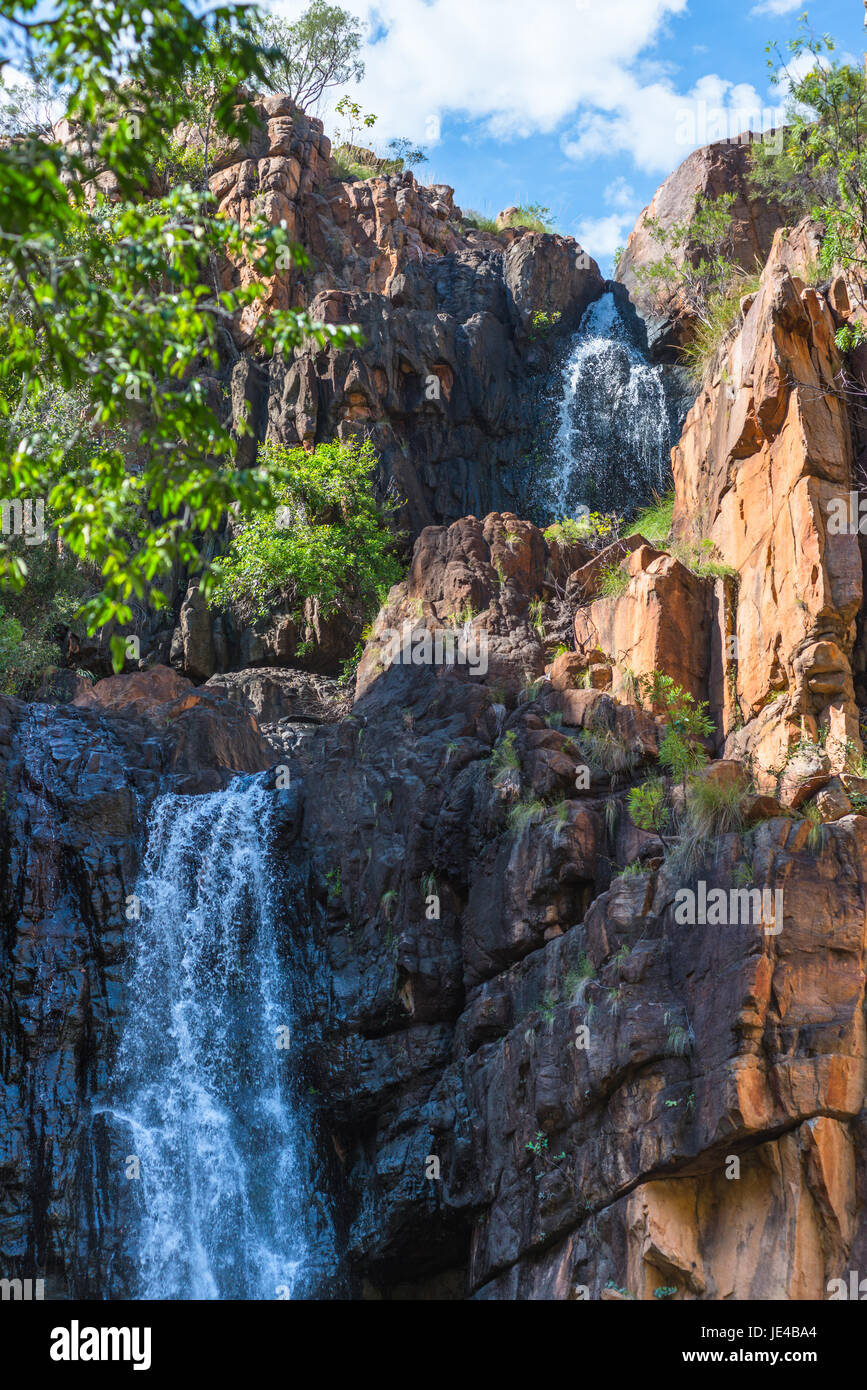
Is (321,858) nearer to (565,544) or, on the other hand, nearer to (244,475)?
(565,544)

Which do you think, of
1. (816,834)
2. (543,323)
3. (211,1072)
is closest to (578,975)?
(816,834)

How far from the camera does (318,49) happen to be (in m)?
47.6

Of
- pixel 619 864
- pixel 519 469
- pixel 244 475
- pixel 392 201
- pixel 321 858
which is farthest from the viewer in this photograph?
pixel 392 201

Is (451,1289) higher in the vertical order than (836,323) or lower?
lower

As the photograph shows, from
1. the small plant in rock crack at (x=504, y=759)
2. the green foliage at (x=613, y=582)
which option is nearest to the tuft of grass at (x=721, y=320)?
the green foliage at (x=613, y=582)

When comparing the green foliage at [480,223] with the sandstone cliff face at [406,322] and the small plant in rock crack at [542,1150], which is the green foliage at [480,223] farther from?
the small plant in rock crack at [542,1150]

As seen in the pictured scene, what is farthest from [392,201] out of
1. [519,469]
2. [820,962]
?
[820,962]

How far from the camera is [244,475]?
938cm

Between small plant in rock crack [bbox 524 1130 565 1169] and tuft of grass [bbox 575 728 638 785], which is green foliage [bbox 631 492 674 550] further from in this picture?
small plant in rock crack [bbox 524 1130 565 1169]

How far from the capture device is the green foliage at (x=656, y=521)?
87.0 feet

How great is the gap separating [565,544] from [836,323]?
6.06m

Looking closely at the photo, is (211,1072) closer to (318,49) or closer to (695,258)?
(695,258)

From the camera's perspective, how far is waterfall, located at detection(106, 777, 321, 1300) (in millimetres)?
16297

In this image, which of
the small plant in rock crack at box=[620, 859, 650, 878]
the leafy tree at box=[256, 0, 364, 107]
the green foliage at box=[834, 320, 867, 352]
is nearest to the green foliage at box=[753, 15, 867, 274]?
the green foliage at box=[834, 320, 867, 352]
